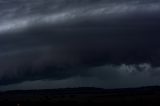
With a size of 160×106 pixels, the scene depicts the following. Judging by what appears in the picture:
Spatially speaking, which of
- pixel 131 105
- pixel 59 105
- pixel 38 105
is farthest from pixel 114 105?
pixel 38 105

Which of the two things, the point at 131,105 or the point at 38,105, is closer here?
the point at 131,105

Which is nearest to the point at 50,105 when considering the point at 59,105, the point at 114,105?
the point at 59,105

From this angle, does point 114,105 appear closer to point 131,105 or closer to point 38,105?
point 131,105

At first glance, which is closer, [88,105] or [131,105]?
[131,105]

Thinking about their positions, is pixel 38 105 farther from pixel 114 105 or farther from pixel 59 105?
pixel 114 105

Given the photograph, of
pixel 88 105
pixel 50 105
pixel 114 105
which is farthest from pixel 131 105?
pixel 50 105

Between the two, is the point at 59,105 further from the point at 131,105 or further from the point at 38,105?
the point at 131,105

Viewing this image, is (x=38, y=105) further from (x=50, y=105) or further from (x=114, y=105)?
(x=114, y=105)
